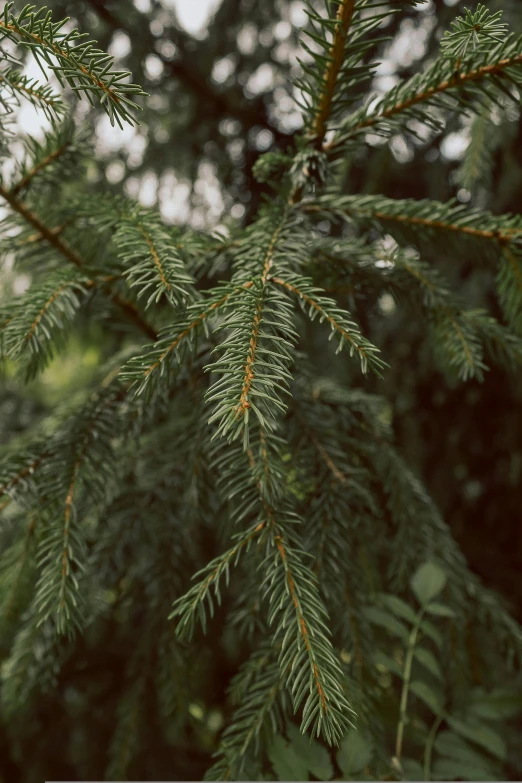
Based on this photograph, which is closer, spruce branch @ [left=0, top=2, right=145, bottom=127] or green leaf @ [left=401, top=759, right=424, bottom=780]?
spruce branch @ [left=0, top=2, right=145, bottom=127]

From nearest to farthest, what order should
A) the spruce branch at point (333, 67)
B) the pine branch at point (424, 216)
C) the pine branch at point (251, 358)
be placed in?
the pine branch at point (251, 358)
the spruce branch at point (333, 67)
the pine branch at point (424, 216)

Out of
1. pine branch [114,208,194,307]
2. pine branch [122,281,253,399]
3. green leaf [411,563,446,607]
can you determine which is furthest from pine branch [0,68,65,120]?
green leaf [411,563,446,607]

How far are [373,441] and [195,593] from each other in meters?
0.40

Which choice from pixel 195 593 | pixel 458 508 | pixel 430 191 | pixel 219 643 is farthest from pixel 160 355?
pixel 458 508

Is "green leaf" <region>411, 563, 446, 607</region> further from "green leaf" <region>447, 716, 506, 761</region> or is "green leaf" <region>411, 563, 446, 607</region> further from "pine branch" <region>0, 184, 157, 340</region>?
"pine branch" <region>0, 184, 157, 340</region>

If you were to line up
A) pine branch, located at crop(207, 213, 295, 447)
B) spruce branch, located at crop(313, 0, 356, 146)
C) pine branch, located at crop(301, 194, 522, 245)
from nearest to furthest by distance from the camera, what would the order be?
pine branch, located at crop(207, 213, 295, 447) < spruce branch, located at crop(313, 0, 356, 146) < pine branch, located at crop(301, 194, 522, 245)

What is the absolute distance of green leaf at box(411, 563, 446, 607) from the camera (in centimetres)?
74

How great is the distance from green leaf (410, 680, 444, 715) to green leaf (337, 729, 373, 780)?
0.40 ft

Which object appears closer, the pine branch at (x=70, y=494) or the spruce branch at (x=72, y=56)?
the spruce branch at (x=72, y=56)

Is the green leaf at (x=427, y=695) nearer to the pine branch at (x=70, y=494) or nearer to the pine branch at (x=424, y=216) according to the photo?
the pine branch at (x=70, y=494)

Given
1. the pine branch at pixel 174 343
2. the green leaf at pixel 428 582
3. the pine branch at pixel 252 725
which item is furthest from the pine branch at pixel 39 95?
the green leaf at pixel 428 582

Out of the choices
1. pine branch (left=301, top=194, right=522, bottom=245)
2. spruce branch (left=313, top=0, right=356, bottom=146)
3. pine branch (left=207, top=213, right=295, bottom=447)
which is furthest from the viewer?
pine branch (left=301, top=194, right=522, bottom=245)

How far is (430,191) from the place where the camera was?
5.05ft

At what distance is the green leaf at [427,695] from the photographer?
2.36 feet
